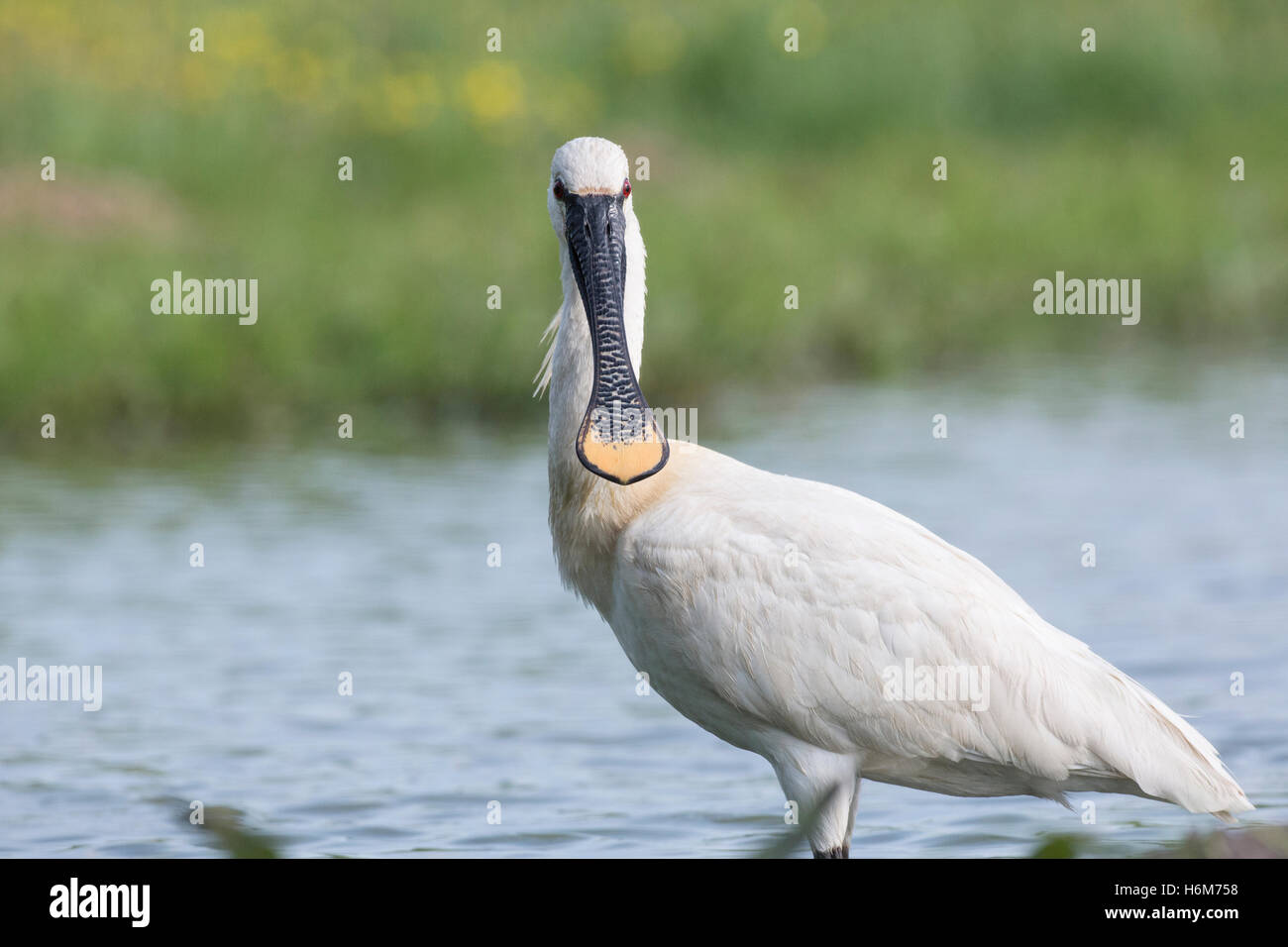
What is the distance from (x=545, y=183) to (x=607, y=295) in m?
11.9

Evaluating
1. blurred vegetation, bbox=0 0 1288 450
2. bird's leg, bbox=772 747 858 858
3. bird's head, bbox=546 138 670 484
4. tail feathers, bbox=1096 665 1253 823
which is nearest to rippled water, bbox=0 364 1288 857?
bird's leg, bbox=772 747 858 858

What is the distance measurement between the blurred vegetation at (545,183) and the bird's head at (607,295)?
760cm

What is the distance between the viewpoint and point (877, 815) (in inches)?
281

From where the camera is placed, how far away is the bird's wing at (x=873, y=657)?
5.51 metres

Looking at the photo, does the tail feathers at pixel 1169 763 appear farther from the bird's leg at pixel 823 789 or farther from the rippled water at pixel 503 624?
the rippled water at pixel 503 624

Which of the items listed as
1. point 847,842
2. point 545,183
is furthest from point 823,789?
point 545,183

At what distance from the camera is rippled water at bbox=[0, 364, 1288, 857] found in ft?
23.4

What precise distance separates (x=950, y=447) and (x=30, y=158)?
8238mm

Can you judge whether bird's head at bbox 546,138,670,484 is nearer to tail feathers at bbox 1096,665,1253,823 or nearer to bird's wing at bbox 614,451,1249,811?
bird's wing at bbox 614,451,1249,811

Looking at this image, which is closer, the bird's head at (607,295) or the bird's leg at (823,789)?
the bird's leg at (823,789)

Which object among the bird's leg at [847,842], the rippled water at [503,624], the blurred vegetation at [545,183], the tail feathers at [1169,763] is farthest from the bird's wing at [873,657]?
the blurred vegetation at [545,183]

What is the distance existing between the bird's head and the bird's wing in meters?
0.23

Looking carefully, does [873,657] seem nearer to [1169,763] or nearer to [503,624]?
[1169,763]
